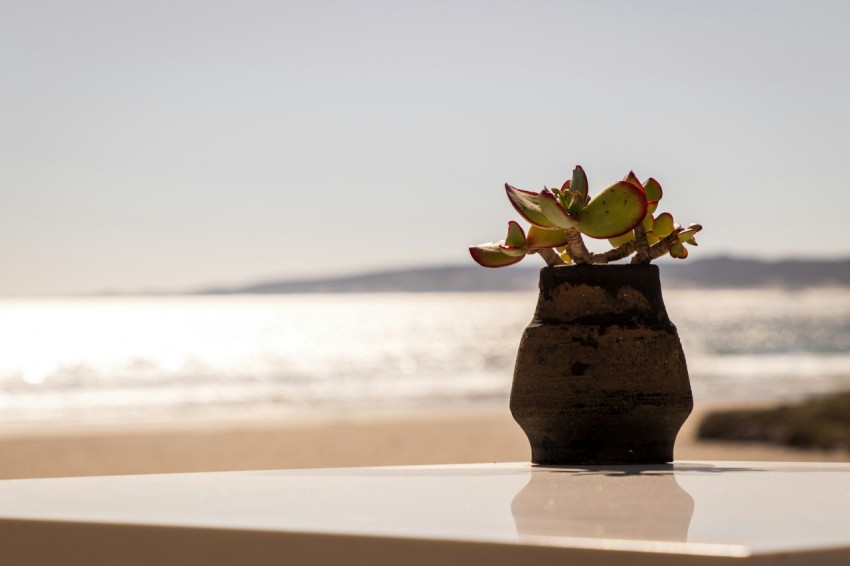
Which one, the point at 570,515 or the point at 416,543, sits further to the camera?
the point at 570,515

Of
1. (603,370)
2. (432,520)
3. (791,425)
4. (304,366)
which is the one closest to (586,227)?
(603,370)

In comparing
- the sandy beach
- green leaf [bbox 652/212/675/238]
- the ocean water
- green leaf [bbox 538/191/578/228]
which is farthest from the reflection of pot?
the ocean water

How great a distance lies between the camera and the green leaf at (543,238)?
224 centimetres

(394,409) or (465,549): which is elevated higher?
(465,549)

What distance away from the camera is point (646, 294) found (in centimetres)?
215

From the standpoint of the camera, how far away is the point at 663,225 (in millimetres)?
2254

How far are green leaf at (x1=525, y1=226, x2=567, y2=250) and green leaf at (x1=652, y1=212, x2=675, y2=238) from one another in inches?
7.2

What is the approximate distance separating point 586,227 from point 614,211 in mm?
61

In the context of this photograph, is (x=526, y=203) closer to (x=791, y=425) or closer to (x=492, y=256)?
(x=492, y=256)

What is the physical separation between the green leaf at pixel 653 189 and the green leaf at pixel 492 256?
0.30 metres

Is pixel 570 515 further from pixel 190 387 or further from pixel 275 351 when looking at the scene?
pixel 275 351

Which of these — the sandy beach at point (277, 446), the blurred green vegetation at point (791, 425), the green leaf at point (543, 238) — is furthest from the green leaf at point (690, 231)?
the blurred green vegetation at point (791, 425)

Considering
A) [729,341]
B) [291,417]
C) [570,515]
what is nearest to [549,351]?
[570,515]

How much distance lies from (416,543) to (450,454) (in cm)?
1306
